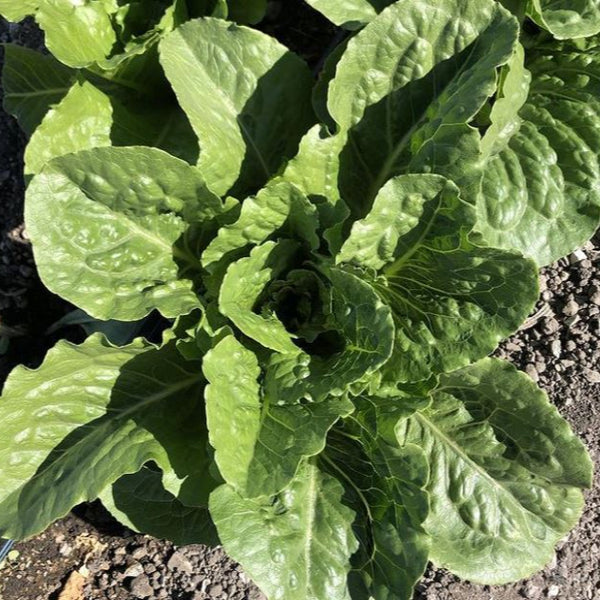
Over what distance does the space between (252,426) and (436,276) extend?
28.9 inches

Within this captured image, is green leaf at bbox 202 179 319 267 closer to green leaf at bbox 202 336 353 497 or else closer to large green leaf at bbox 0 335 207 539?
green leaf at bbox 202 336 353 497

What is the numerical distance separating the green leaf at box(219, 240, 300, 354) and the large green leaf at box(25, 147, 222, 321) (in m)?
0.16

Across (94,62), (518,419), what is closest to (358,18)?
(94,62)

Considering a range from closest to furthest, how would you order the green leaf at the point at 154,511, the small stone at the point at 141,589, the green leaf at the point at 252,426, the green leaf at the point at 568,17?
1. the green leaf at the point at 252,426
2. the green leaf at the point at 568,17
3. the green leaf at the point at 154,511
4. the small stone at the point at 141,589

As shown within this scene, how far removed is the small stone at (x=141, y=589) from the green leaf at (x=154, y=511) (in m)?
0.56

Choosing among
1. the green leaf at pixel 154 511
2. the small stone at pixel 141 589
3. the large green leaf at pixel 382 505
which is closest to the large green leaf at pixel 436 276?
the large green leaf at pixel 382 505

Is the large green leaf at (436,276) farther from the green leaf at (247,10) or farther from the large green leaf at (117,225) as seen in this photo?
the green leaf at (247,10)

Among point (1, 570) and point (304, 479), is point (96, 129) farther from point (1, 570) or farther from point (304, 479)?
point (1, 570)

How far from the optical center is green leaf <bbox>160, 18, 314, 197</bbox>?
7.91 feet

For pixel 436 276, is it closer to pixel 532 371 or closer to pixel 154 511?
pixel 532 371

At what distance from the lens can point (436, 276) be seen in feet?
7.92

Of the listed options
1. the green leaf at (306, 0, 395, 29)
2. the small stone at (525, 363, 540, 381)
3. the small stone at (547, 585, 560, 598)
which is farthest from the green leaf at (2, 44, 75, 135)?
the small stone at (547, 585, 560, 598)

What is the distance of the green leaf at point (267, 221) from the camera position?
2299mm

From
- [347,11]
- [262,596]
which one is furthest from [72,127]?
[262,596]
